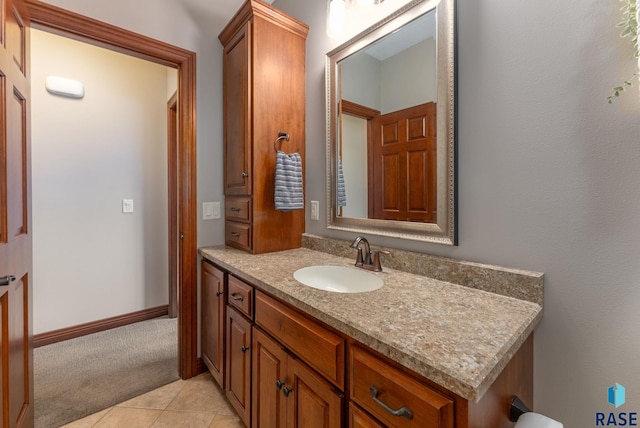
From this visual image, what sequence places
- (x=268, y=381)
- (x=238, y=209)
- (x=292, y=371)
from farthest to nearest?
(x=238, y=209)
(x=268, y=381)
(x=292, y=371)

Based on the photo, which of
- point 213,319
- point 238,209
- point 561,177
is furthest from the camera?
point 238,209

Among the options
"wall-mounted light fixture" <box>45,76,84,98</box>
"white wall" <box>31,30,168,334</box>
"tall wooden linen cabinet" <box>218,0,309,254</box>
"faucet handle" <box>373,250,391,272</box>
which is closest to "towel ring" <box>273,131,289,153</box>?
"tall wooden linen cabinet" <box>218,0,309,254</box>

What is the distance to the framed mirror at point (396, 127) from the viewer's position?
3.60 feet

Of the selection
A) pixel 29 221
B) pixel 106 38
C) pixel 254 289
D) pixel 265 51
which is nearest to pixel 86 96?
pixel 106 38

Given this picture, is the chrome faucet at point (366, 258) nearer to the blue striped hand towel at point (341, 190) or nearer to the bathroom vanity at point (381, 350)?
the bathroom vanity at point (381, 350)

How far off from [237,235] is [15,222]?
0.98m

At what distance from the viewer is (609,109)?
758 mm

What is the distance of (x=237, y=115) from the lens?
1752 millimetres

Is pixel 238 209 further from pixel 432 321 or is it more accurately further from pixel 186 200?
pixel 432 321

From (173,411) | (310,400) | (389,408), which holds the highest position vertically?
(389,408)

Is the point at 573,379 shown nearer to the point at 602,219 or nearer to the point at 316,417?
the point at 602,219

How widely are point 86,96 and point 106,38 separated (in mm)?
1093

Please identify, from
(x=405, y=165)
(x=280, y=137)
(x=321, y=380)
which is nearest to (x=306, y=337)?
(x=321, y=380)

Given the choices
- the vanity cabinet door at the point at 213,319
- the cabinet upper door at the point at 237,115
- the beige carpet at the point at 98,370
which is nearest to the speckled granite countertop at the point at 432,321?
the vanity cabinet door at the point at 213,319
